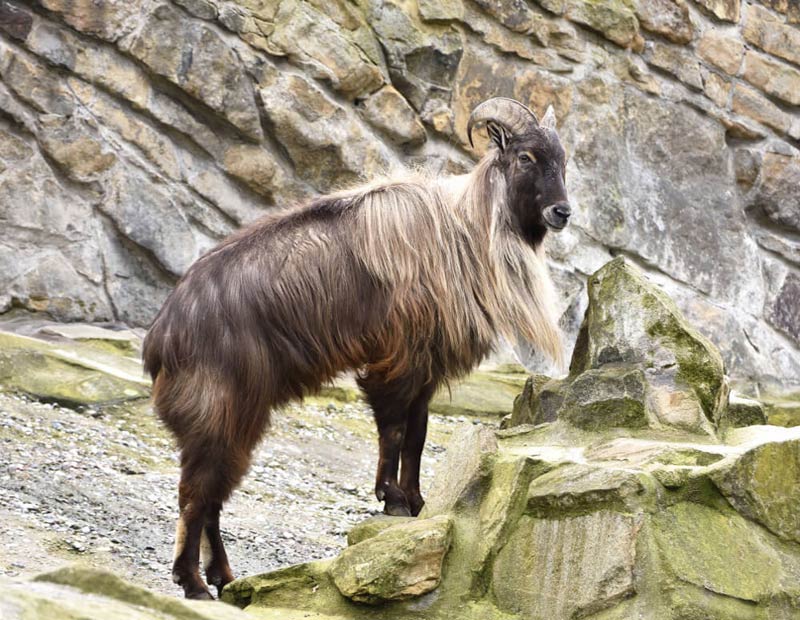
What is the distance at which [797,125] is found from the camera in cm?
1007

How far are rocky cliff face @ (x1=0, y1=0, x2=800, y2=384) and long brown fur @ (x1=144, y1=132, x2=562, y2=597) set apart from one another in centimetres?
279

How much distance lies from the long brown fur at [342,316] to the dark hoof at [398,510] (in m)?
0.03

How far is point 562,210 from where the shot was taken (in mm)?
5203

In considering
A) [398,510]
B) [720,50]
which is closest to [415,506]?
[398,510]

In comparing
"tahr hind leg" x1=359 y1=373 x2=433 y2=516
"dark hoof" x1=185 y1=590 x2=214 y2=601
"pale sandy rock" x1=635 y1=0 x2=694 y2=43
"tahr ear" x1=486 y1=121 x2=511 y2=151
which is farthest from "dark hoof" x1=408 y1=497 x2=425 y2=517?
"pale sandy rock" x1=635 y1=0 x2=694 y2=43

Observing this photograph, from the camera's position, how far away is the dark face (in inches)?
207

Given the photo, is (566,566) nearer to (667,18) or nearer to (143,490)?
(143,490)

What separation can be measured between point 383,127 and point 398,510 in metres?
4.32

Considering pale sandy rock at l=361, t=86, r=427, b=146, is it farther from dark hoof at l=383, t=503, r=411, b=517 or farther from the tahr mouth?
dark hoof at l=383, t=503, r=411, b=517

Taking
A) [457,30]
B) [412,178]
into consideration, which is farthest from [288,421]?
[457,30]

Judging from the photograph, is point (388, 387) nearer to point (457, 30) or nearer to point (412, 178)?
point (412, 178)

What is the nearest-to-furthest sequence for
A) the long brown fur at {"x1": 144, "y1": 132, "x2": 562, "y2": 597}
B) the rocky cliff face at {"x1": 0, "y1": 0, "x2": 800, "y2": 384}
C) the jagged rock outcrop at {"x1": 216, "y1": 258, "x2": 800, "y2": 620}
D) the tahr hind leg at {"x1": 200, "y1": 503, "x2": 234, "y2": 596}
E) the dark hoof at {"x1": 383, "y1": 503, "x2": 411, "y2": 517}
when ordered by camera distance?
the jagged rock outcrop at {"x1": 216, "y1": 258, "x2": 800, "y2": 620}, the long brown fur at {"x1": 144, "y1": 132, "x2": 562, "y2": 597}, the tahr hind leg at {"x1": 200, "y1": 503, "x2": 234, "y2": 596}, the dark hoof at {"x1": 383, "y1": 503, "x2": 411, "y2": 517}, the rocky cliff face at {"x1": 0, "y1": 0, "x2": 800, "y2": 384}

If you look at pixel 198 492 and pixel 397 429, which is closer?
pixel 198 492

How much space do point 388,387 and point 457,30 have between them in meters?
4.64
